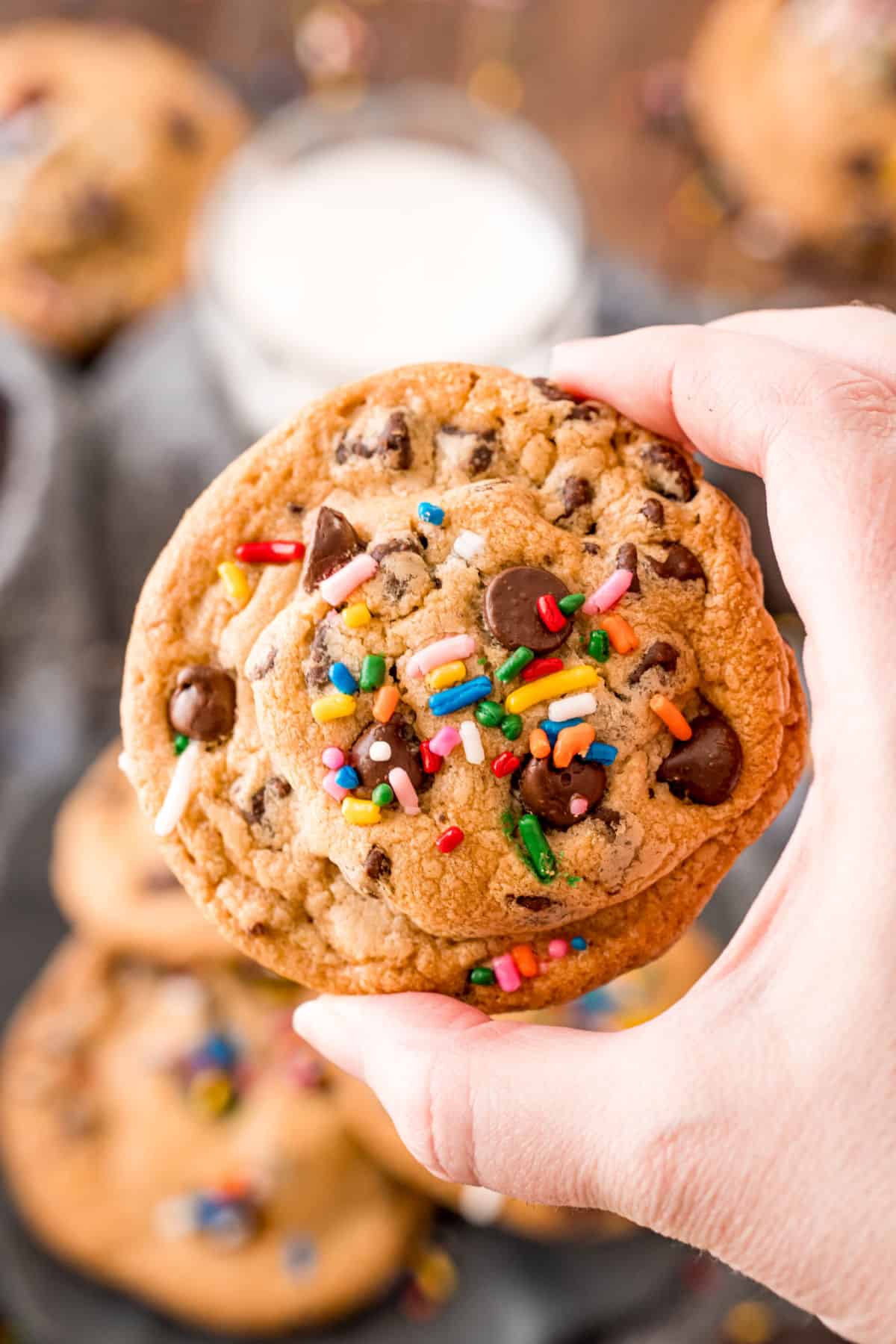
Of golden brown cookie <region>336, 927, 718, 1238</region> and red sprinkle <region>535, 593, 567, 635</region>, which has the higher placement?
red sprinkle <region>535, 593, 567, 635</region>

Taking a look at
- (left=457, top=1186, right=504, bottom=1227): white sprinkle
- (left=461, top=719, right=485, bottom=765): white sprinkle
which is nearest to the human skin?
(left=461, top=719, right=485, bottom=765): white sprinkle

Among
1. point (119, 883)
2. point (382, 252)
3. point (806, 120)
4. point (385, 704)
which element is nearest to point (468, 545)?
point (385, 704)

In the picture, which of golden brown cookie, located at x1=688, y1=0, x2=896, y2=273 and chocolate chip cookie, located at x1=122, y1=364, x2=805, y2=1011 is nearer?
chocolate chip cookie, located at x1=122, y1=364, x2=805, y2=1011

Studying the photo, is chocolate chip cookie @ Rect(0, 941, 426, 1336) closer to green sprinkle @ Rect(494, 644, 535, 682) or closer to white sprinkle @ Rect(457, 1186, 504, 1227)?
white sprinkle @ Rect(457, 1186, 504, 1227)

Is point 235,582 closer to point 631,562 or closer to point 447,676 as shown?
point 447,676

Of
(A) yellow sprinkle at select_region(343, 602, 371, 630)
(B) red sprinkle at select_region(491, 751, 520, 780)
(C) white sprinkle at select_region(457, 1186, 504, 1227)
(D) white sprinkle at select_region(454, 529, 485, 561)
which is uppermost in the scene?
(D) white sprinkle at select_region(454, 529, 485, 561)

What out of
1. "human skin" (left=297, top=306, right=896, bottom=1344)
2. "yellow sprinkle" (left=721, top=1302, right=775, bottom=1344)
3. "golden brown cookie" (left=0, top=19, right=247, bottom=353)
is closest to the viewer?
"human skin" (left=297, top=306, right=896, bottom=1344)

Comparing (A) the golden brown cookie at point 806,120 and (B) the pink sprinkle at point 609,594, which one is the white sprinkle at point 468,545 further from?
(A) the golden brown cookie at point 806,120
